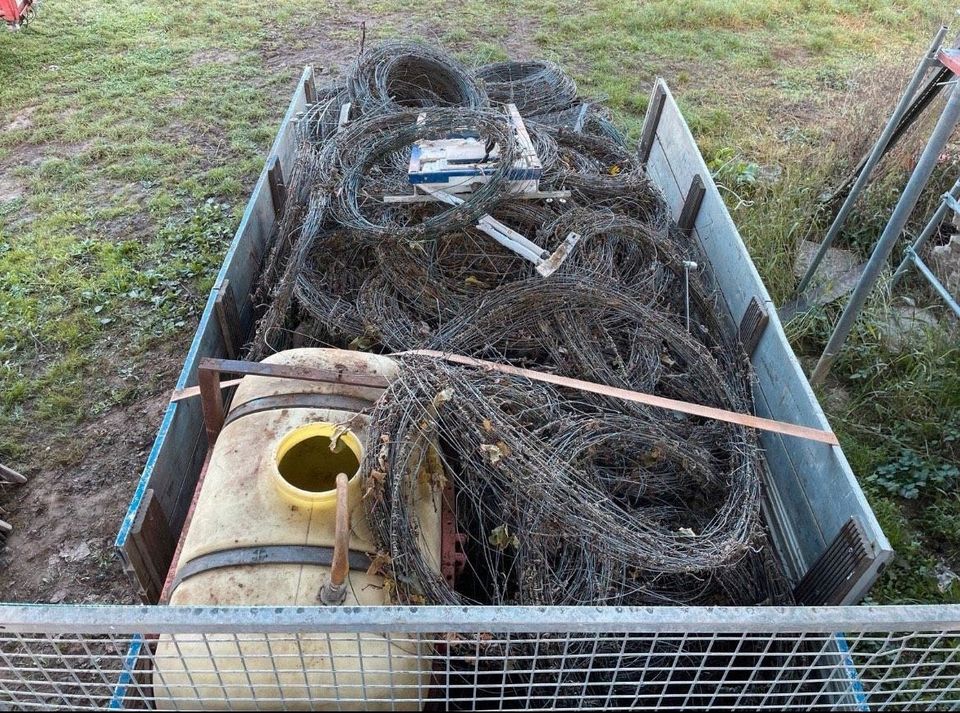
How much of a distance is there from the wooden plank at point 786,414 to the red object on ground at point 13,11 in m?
9.01

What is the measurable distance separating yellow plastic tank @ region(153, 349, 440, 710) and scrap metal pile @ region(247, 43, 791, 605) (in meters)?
0.18

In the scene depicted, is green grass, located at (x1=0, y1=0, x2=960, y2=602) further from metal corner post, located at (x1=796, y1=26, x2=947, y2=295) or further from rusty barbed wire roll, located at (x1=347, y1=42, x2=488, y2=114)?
rusty barbed wire roll, located at (x1=347, y1=42, x2=488, y2=114)

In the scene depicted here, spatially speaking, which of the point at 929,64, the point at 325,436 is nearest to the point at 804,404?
the point at 325,436

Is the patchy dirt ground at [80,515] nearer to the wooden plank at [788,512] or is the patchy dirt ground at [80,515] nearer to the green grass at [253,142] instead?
the green grass at [253,142]

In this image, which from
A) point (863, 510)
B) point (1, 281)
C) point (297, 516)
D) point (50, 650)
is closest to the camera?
point (297, 516)

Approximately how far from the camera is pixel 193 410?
3.31 m

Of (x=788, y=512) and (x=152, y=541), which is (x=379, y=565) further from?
(x=788, y=512)

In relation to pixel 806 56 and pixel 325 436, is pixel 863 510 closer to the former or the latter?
pixel 325 436

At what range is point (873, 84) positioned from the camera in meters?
6.95

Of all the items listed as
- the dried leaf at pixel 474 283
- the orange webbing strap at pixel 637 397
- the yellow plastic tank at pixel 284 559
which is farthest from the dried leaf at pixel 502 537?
the dried leaf at pixel 474 283

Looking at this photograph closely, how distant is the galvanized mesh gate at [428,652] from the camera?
163 cm

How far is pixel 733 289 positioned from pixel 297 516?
293 cm

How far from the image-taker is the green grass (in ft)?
14.9

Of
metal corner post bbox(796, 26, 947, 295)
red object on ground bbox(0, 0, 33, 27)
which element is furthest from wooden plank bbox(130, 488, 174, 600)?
red object on ground bbox(0, 0, 33, 27)
